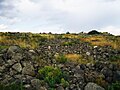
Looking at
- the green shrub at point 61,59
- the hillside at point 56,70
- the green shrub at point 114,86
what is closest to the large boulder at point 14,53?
the hillside at point 56,70

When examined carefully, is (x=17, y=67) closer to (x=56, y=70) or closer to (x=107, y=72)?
(x=56, y=70)

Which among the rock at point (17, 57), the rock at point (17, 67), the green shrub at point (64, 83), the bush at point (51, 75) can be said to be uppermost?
the rock at point (17, 57)

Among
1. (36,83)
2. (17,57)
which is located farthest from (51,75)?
(17,57)

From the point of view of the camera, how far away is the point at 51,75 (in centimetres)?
1744

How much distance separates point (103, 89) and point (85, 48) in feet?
26.1

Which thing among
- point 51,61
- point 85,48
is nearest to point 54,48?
point 85,48

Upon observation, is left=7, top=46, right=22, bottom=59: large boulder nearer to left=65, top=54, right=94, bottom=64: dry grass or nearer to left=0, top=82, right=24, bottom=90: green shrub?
left=0, top=82, right=24, bottom=90: green shrub

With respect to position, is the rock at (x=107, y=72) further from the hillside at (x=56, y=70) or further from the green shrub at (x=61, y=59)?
the green shrub at (x=61, y=59)

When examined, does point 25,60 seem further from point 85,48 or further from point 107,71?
point 85,48

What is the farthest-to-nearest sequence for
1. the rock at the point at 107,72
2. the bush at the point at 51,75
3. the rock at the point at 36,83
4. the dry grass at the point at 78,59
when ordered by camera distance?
the dry grass at the point at 78,59, the rock at the point at 107,72, the bush at the point at 51,75, the rock at the point at 36,83

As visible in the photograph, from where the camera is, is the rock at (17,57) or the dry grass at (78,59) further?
the dry grass at (78,59)

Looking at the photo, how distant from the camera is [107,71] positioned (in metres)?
18.5

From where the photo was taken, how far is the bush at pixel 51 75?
1697 centimetres

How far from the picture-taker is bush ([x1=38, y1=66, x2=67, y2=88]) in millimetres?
16969
